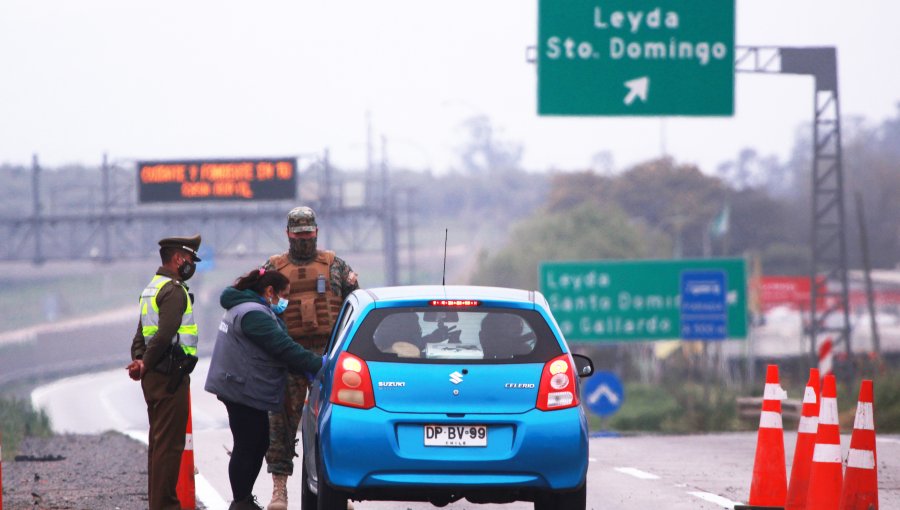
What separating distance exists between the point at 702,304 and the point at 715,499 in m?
20.2

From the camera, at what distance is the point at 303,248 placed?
1098 cm

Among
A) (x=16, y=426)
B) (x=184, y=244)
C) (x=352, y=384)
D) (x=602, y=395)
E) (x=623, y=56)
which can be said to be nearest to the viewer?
(x=352, y=384)

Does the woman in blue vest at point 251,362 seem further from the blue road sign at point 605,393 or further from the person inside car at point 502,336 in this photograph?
the blue road sign at point 605,393

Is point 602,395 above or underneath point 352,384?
underneath

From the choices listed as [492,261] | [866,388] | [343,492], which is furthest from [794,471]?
[492,261]

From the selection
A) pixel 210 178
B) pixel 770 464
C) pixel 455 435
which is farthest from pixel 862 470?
pixel 210 178

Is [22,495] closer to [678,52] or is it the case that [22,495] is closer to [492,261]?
[678,52]

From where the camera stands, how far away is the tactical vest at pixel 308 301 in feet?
36.0

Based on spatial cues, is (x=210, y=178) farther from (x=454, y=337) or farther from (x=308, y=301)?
(x=454, y=337)

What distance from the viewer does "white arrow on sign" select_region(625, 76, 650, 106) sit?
25953mm

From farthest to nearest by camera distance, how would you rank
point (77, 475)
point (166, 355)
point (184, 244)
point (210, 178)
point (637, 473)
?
1. point (210, 178)
2. point (77, 475)
3. point (637, 473)
4. point (184, 244)
5. point (166, 355)

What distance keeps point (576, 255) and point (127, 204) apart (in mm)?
28832

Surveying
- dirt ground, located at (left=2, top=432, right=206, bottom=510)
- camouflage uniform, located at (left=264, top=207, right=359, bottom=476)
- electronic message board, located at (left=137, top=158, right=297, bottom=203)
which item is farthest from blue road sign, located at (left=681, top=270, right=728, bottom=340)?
electronic message board, located at (left=137, top=158, right=297, bottom=203)

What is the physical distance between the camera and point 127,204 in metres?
64.0
